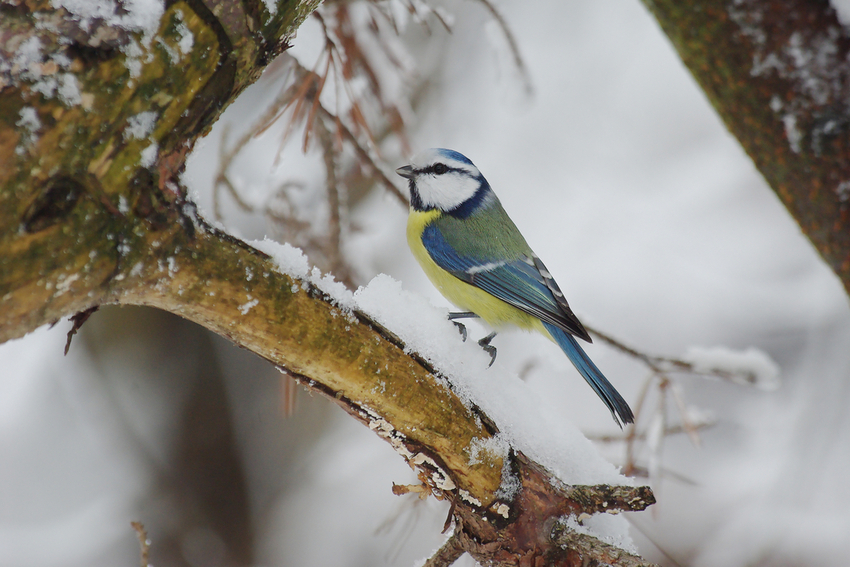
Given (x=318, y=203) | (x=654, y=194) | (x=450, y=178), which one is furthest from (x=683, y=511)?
(x=318, y=203)

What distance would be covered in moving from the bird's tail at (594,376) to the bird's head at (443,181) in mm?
717

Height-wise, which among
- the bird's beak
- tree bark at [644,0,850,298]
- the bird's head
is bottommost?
the bird's beak

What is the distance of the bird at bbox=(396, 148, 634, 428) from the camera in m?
2.16

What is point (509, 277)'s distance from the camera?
2.31 metres

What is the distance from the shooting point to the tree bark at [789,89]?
1.81m

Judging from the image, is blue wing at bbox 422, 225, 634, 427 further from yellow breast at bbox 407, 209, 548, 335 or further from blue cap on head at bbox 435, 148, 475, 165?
blue cap on head at bbox 435, 148, 475, 165

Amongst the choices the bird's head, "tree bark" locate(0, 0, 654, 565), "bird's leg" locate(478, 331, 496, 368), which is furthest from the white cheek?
"tree bark" locate(0, 0, 654, 565)

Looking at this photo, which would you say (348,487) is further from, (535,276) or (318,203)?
(535,276)

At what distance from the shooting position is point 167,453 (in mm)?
3926

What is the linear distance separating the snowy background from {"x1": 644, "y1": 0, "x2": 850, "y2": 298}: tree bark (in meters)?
1.37

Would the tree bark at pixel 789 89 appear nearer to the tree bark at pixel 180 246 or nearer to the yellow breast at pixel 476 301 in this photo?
the yellow breast at pixel 476 301

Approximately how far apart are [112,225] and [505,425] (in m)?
1.00

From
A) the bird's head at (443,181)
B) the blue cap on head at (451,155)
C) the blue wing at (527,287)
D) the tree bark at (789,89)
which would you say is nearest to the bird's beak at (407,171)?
the bird's head at (443,181)

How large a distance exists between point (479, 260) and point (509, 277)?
14 centimetres
